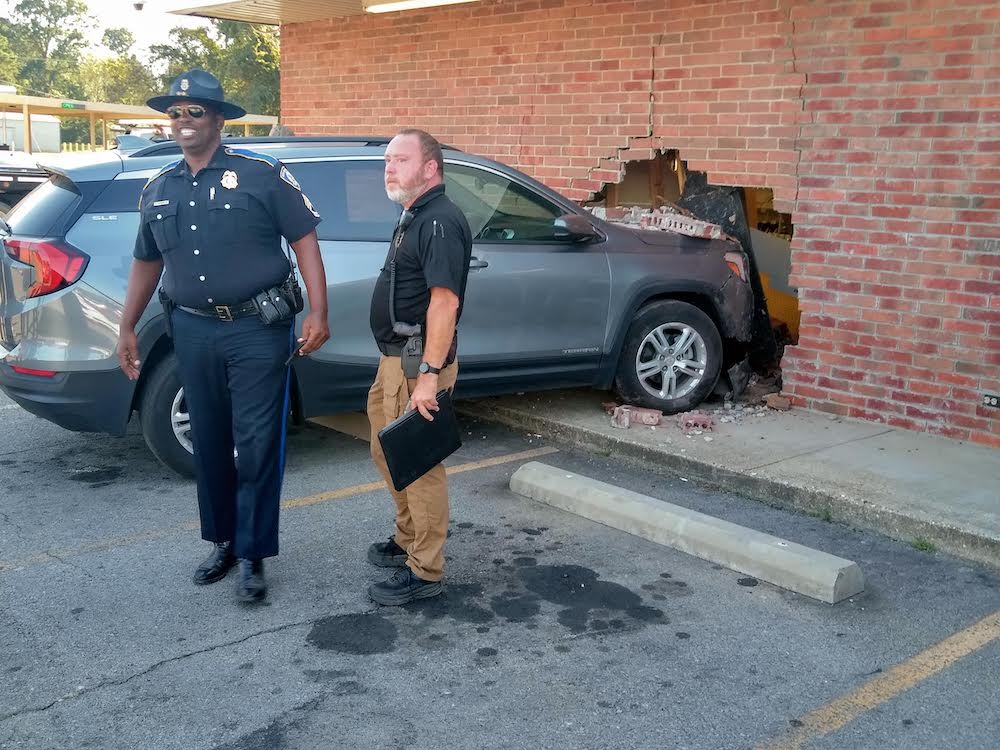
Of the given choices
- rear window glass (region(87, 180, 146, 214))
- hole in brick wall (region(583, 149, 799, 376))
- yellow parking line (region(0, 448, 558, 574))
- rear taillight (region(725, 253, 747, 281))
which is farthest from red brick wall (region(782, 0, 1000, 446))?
rear window glass (region(87, 180, 146, 214))

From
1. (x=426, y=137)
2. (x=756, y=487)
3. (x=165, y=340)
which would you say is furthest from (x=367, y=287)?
(x=756, y=487)

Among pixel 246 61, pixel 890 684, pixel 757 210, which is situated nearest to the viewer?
pixel 890 684

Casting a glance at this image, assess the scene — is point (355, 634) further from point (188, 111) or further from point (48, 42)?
point (48, 42)

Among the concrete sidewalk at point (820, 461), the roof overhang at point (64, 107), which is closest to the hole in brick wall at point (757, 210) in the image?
the concrete sidewalk at point (820, 461)

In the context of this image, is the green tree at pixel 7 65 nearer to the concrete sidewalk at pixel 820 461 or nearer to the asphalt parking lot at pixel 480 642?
the concrete sidewalk at pixel 820 461

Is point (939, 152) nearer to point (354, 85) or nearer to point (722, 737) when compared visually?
point (722, 737)

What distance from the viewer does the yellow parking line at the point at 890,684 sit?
136 inches

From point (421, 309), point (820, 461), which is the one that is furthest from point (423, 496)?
point (820, 461)

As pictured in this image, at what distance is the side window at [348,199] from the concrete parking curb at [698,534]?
1.65 m

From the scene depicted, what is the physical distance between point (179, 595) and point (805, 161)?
15.8 ft

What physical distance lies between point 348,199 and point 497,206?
39.0 inches

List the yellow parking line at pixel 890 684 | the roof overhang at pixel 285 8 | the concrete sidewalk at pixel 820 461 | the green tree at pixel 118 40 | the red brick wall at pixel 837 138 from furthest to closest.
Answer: the green tree at pixel 118 40 < the roof overhang at pixel 285 8 < the red brick wall at pixel 837 138 < the concrete sidewalk at pixel 820 461 < the yellow parking line at pixel 890 684

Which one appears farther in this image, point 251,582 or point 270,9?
point 270,9

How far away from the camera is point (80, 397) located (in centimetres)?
560
